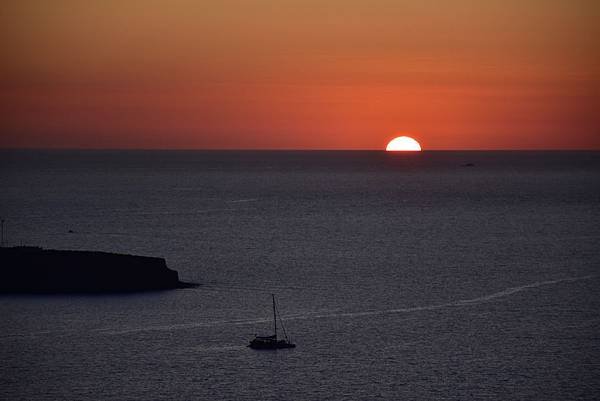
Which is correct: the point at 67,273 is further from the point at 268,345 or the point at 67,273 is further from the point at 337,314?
the point at 268,345

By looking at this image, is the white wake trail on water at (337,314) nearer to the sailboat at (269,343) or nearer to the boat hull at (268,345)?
the sailboat at (269,343)

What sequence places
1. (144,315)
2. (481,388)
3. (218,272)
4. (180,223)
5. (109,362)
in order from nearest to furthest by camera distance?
(481,388)
(109,362)
(144,315)
(218,272)
(180,223)

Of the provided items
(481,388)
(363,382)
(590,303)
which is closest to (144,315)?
(363,382)

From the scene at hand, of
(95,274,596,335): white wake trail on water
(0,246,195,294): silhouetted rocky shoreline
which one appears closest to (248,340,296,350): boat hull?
(95,274,596,335): white wake trail on water

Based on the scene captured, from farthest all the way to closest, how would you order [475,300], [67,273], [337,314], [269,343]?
[475,300], [67,273], [337,314], [269,343]

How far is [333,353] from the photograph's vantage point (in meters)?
76.1

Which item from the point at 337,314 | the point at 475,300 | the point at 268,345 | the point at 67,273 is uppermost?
the point at 67,273

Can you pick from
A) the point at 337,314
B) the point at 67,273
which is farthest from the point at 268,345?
the point at 67,273

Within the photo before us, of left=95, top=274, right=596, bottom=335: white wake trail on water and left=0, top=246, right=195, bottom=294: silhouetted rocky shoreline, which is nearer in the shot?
left=95, top=274, right=596, bottom=335: white wake trail on water

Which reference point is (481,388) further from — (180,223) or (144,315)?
(180,223)

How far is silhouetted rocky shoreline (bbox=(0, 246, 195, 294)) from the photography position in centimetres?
9800

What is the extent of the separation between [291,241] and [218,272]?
→ 40956mm

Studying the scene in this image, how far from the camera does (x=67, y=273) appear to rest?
98750mm

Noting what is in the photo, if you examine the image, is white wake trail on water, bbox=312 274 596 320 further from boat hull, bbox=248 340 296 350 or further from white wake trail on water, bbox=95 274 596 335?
boat hull, bbox=248 340 296 350
